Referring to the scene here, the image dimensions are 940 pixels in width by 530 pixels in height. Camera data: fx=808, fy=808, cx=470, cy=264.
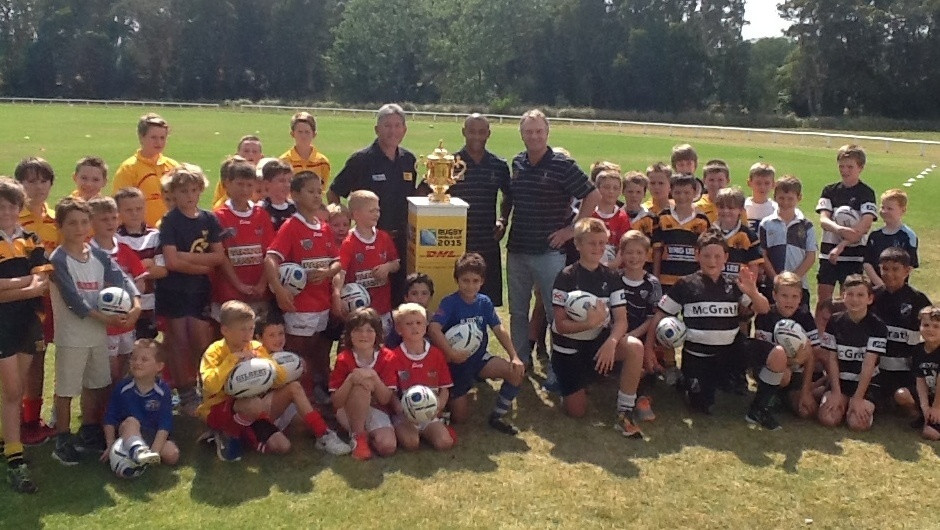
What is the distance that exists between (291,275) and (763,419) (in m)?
3.79

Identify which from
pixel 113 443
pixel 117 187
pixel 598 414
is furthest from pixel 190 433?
pixel 598 414

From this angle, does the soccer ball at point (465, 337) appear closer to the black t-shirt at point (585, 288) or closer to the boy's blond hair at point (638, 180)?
the black t-shirt at point (585, 288)

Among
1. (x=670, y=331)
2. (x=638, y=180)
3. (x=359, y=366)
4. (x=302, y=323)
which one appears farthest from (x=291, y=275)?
(x=638, y=180)

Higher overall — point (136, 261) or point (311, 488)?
point (136, 261)

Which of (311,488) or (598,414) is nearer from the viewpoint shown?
(311,488)

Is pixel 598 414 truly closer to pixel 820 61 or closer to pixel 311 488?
pixel 311 488

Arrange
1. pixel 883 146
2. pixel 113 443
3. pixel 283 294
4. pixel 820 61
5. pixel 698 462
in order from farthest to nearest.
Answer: pixel 820 61 → pixel 883 146 → pixel 283 294 → pixel 698 462 → pixel 113 443

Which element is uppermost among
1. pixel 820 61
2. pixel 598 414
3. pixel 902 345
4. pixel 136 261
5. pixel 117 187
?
pixel 820 61

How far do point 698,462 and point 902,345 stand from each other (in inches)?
83.6

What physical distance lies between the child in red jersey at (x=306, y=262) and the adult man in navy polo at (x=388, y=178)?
93cm

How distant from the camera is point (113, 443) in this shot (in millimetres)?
5258

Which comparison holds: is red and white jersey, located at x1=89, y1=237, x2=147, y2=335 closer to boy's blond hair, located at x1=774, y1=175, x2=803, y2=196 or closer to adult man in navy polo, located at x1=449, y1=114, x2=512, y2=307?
adult man in navy polo, located at x1=449, y1=114, x2=512, y2=307

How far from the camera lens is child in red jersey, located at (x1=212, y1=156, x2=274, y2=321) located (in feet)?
20.4

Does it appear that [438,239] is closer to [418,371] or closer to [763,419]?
[418,371]
